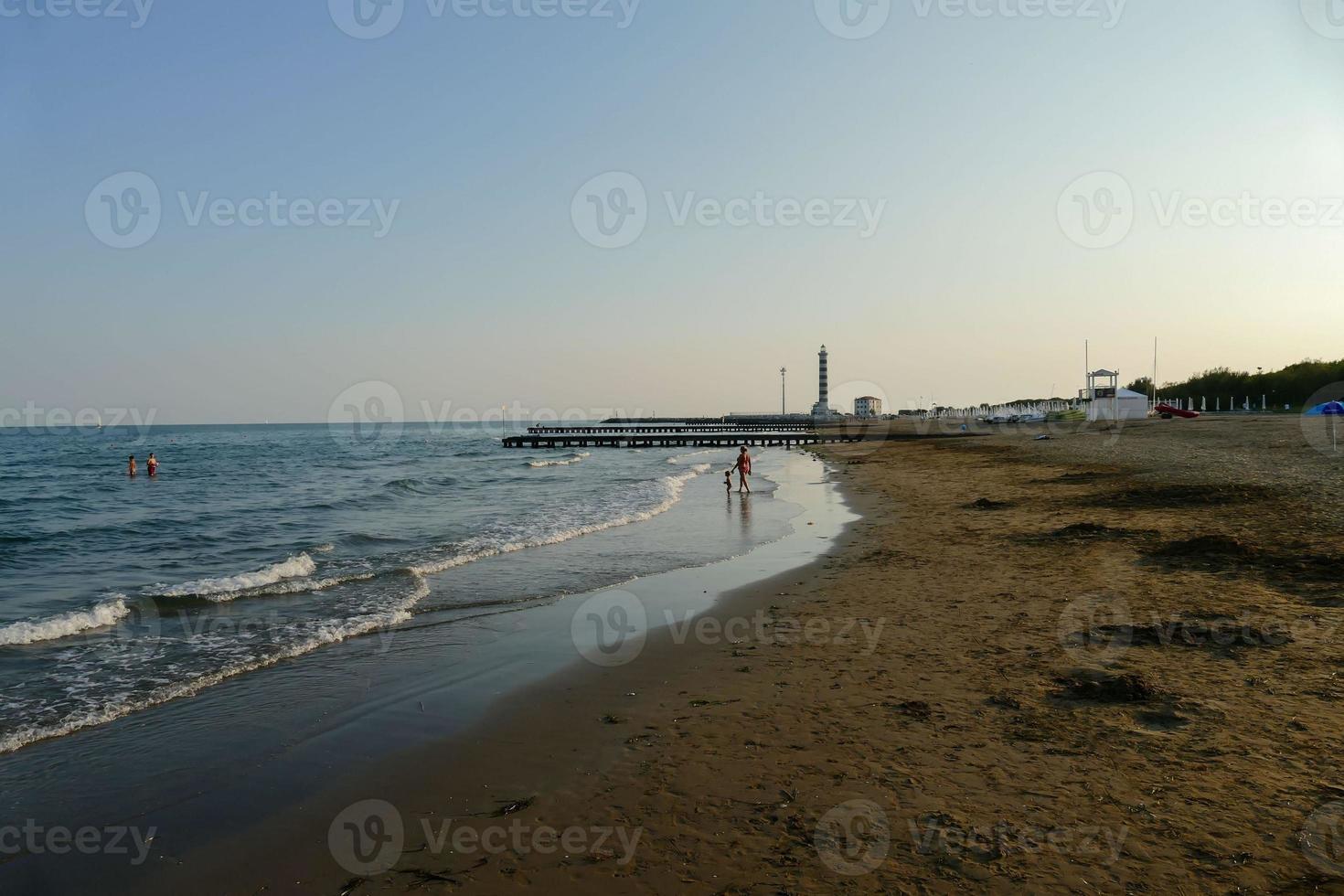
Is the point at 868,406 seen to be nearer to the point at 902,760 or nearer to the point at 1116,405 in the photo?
the point at 1116,405

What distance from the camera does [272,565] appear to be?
14258 mm

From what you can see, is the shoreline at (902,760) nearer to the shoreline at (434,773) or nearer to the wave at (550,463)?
the shoreline at (434,773)

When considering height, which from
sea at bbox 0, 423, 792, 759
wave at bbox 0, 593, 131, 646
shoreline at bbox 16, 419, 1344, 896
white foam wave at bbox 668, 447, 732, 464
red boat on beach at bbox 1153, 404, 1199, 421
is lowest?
sea at bbox 0, 423, 792, 759

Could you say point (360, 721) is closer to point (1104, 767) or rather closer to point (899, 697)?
point (899, 697)

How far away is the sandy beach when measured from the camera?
3.87m

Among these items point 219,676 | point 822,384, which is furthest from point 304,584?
point 822,384

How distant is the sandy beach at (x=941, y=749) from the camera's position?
3873mm

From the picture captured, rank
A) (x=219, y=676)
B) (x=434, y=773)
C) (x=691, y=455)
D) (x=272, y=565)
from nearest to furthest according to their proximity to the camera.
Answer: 1. (x=434, y=773)
2. (x=219, y=676)
3. (x=272, y=565)
4. (x=691, y=455)

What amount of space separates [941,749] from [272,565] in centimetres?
1334

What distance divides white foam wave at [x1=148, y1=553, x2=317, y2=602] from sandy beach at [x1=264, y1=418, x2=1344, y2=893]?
7709mm

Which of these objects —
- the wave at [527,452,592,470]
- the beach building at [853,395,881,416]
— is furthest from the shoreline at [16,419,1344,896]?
the beach building at [853,395,881,416]

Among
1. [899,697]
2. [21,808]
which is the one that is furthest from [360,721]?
[899,697]

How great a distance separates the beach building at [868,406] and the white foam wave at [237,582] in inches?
6066

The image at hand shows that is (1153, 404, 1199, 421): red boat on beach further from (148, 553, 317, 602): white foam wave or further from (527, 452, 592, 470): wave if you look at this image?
(148, 553, 317, 602): white foam wave
